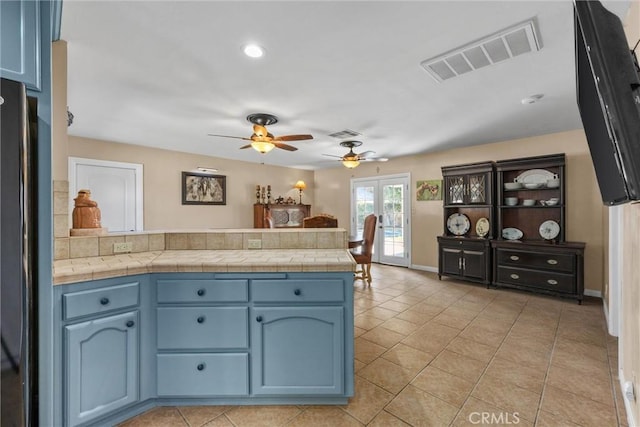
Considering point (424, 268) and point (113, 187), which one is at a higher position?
point (113, 187)

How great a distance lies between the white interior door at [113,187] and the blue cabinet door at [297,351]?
391 cm

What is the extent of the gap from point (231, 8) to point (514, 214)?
4.78m

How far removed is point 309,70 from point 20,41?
1.69 meters

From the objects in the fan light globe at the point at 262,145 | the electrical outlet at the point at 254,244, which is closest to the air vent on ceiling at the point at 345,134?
the fan light globe at the point at 262,145

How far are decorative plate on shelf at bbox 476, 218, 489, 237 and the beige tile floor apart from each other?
130 cm

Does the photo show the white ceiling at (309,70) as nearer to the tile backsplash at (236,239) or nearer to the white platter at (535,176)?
the white platter at (535,176)

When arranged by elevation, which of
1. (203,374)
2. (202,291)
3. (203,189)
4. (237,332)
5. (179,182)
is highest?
(179,182)

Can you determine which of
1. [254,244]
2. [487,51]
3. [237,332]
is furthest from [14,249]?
[487,51]

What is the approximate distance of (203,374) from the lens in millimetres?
1673

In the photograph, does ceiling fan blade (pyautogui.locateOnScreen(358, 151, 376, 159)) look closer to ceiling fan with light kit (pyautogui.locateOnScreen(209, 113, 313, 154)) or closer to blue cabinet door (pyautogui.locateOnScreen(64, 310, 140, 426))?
ceiling fan with light kit (pyautogui.locateOnScreen(209, 113, 313, 154))

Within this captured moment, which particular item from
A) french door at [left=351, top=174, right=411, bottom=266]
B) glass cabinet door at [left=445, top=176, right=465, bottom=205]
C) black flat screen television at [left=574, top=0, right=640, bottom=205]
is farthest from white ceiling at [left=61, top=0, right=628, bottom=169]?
french door at [left=351, top=174, right=411, bottom=266]

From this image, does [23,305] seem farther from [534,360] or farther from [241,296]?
[534,360]

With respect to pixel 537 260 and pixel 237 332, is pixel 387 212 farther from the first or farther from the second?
pixel 237 332

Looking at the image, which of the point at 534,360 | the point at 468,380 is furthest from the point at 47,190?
the point at 534,360
